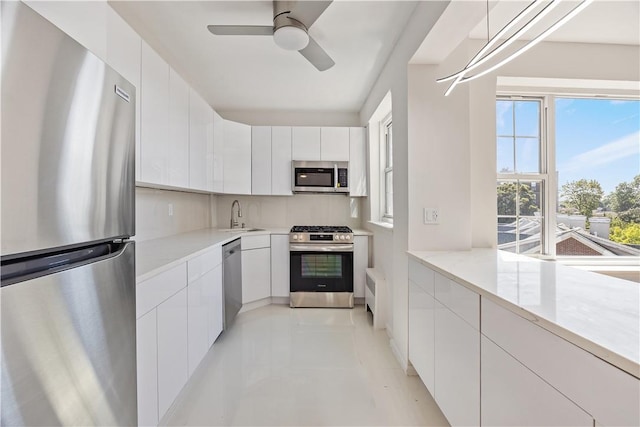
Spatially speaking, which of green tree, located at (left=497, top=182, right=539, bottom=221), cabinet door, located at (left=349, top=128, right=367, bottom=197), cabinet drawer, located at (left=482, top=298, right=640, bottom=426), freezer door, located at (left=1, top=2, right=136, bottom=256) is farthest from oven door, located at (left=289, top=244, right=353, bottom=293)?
freezer door, located at (left=1, top=2, right=136, bottom=256)

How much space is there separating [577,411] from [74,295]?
125 centimetres

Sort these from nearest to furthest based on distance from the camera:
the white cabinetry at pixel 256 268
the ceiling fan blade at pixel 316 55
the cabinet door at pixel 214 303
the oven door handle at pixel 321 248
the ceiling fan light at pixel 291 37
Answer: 1. the ceiling fan light at pixel 291 37
2. the ceiling fan blade at pixel 316 55
3. the cabinet door at pixel 214 303
4. the white cabinetry at pixel 256 268
5. the oven door handle at pixel 321 248

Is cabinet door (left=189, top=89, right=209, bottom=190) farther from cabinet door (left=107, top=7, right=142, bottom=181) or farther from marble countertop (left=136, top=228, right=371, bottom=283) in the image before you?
cabinet door (left=107, top=7, right=142, bottom=181)

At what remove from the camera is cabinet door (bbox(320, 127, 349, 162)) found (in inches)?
143

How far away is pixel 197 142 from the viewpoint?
8.46 ft

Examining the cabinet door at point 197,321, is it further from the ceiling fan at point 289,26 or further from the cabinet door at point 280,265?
the ceiling fan at point 289,26

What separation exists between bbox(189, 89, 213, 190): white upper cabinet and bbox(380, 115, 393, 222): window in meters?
1.97

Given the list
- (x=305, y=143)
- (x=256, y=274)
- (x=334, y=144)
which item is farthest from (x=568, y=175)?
(x=256, y=274)

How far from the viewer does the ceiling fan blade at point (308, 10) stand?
1.59 metres

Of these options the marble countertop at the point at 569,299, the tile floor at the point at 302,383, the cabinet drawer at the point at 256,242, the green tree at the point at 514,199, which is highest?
the green tree at the point at 514,199

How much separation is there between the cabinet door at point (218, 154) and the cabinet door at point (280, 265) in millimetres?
Result: 849

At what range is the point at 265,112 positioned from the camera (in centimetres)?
394

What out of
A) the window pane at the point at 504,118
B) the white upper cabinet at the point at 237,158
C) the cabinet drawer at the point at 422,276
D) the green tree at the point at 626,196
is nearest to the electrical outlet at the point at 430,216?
the cabinet drawer at the point at 422,276

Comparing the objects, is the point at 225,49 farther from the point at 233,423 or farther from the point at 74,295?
the point at 233,423
